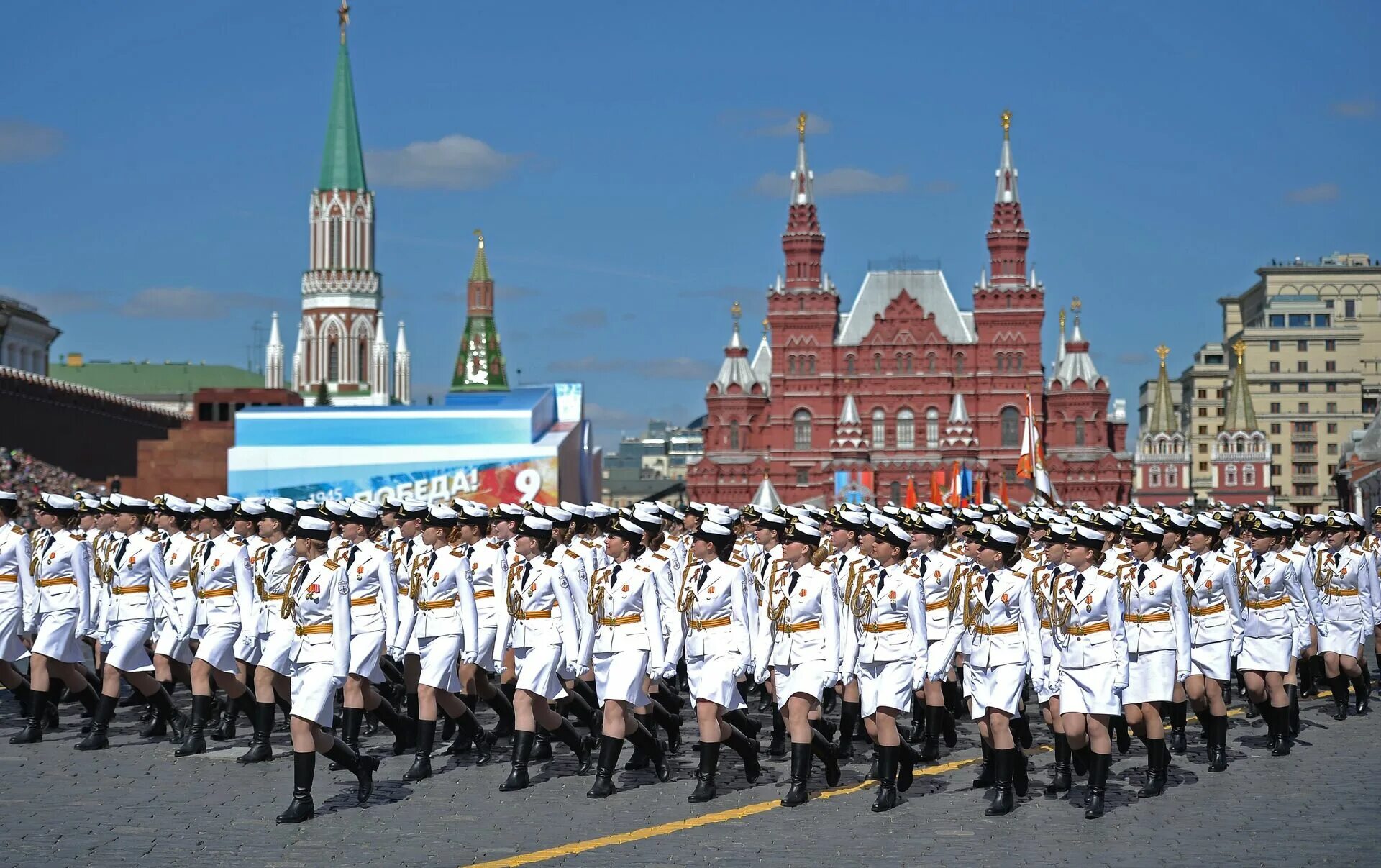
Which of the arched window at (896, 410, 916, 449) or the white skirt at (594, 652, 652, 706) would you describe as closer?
the white skirt at (594, 652, 652, 706)

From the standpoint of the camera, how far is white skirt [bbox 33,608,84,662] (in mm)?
13188

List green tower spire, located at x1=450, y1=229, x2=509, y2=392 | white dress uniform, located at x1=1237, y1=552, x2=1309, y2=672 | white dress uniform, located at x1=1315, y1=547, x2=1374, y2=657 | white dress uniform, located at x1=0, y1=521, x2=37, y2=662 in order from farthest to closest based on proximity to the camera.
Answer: green tower spire, located at x1=450, y1=229, x2=509, y2=392 < white dress uniform, located at x1=1315, y1=547, x2=1374, y2=657 < white dress uniform, located at x1=1237, y1=552, x2=1309, y2=672 < white dress uniform, located at x1=0, y1=521, x2=37, y2=662

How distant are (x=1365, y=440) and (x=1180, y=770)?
73.6 m

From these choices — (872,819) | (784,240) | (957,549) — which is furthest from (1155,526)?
(784,240)

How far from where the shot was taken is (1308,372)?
119938 millimetres

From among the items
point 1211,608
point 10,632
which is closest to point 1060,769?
point 1211,608

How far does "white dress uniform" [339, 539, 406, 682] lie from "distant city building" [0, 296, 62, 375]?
316 ft

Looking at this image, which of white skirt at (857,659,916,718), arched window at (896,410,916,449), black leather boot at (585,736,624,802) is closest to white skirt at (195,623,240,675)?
black leather boot at (585,736,624,802)

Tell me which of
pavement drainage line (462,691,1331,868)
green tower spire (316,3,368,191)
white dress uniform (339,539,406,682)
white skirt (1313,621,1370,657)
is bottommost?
pavement drainage line (462,691,1331,868)

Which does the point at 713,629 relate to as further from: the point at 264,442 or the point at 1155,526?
the point at 264,442

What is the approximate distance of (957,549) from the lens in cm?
1315

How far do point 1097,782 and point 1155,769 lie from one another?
3.46 feet

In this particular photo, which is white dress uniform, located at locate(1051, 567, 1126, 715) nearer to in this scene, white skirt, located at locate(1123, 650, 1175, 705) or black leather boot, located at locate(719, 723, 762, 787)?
white skirt, located at locate(1123, 650, 1175, 705)

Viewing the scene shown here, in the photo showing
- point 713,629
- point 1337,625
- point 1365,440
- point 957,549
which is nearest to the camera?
point 713,629
